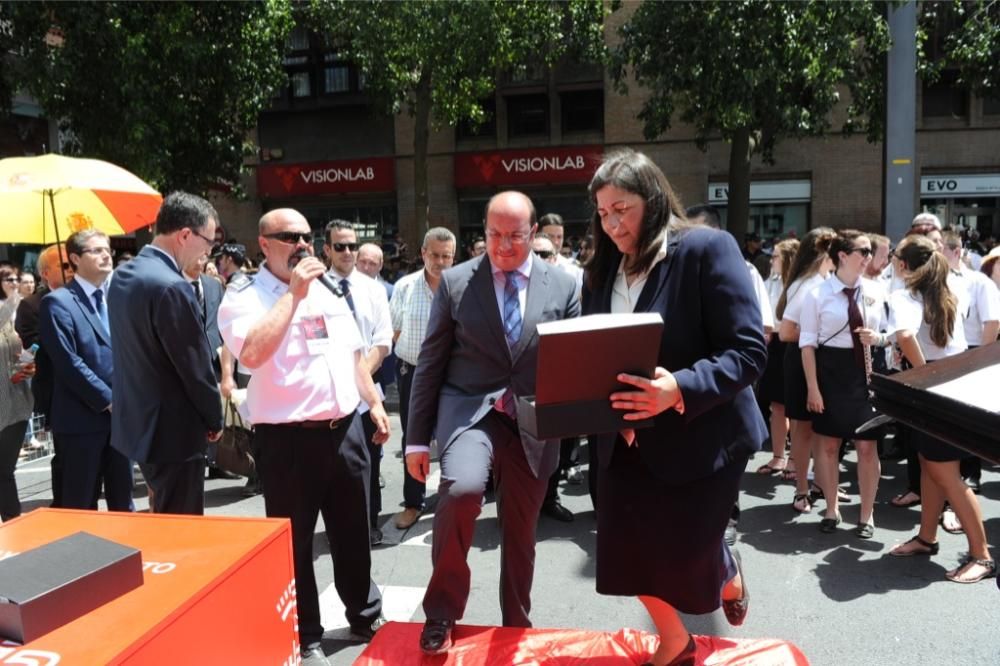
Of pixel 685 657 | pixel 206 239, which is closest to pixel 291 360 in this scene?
pixel 206 239

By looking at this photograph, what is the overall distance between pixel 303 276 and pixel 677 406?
1.59 meters

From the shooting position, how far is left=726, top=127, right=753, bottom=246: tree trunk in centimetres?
1577

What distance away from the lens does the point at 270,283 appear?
127 inches

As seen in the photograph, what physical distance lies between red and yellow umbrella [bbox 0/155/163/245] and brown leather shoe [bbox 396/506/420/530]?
324 centimetres

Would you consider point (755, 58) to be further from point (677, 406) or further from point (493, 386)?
point (677, 406)

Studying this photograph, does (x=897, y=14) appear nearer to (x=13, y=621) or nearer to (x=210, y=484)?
(x=210, y=484)

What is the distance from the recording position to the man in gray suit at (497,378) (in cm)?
305

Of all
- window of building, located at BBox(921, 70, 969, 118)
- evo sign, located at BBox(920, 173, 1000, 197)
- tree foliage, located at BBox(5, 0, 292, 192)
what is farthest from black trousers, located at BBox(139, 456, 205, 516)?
window of building, located at BBox(921, 70, 969, 118)

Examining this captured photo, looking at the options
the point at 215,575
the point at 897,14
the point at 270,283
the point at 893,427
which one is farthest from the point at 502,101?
the point at 215,575

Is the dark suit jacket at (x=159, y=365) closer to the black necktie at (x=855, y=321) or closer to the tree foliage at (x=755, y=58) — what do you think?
the black necktie at (x=855, y=321)

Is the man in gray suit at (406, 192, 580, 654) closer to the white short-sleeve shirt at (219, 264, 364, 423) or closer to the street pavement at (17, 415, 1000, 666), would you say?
the white short-sleeve shirt at (219, 264, 364, 423)

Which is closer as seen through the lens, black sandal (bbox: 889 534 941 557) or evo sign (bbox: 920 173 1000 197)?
black sandal (bbox: 889 534 941 557)

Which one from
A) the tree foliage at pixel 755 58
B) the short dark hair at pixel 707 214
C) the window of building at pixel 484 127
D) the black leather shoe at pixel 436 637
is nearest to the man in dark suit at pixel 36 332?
the black leather shoe at pixel 436 637

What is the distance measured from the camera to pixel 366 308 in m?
4.51
